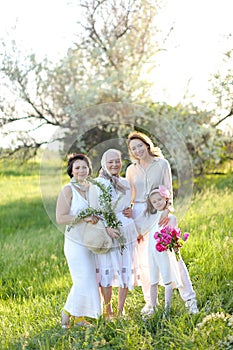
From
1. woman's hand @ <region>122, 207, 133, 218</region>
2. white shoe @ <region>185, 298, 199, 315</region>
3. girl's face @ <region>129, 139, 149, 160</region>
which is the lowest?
white shoe @ <region>185, 298, 199, 315</region>

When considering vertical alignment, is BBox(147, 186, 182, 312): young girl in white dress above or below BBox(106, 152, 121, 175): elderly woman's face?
below

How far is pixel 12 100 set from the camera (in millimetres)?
13742

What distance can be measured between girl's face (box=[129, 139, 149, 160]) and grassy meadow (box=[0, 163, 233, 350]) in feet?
4.26

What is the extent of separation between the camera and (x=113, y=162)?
16.4 feet

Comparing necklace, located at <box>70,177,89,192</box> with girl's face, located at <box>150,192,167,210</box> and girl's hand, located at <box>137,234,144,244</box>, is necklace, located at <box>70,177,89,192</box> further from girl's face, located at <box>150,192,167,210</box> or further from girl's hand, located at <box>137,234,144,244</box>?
girl's hand, located at <box>137,234,144,244</box>

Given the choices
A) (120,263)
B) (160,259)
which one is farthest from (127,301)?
(160,259)

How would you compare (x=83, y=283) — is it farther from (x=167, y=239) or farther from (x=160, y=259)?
(x=167, y=239)

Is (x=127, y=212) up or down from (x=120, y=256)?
up

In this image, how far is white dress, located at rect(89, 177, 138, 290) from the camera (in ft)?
16.6

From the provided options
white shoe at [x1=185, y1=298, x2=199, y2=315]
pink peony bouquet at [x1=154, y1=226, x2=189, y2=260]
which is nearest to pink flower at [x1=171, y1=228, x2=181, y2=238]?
pink peony bouquet at [x1=154, y1=226, x2=189, y2=260]

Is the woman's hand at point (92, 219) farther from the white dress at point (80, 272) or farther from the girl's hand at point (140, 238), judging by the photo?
the girl's hand at point (140, 238)

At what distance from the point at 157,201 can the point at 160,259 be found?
495 millimetres

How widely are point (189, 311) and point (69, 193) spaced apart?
54.7 inches

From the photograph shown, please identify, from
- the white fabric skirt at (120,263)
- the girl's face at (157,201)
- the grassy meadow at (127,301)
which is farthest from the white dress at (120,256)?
the grassy meadow at (127,301)
